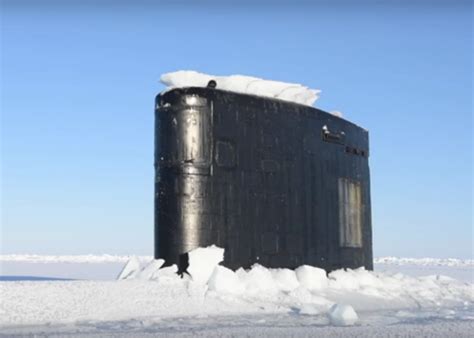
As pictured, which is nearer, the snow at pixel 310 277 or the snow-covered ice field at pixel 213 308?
the snow-covered ice field at pixel 213 308

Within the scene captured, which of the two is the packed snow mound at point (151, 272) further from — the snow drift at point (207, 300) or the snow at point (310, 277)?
the snow at point (310, 277)

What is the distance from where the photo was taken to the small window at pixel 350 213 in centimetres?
1269

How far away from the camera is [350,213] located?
514 inches

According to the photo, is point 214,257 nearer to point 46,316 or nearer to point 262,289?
point 262,289

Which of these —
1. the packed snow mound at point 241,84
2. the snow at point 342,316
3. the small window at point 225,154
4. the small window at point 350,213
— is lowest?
the snow at point 342,316

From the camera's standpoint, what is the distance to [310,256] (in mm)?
11523

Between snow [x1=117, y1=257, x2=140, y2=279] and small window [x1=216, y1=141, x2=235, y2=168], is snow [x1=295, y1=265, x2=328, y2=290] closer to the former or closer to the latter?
small window [x1=216, y1=141, x2=235, y2=168]

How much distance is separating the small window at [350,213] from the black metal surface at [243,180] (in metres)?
0.45

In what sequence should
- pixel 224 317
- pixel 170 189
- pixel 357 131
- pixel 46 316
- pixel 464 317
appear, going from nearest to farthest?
pixel 46 316
pixel 224 317
pixel 464 317
pixel 170 189
pixel 357 131

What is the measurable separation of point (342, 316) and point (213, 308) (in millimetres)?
1829

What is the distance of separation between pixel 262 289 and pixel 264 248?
1.01m

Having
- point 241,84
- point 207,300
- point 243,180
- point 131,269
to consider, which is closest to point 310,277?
point 243,180

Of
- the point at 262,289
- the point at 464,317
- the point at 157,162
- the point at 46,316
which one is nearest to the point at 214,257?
the point at 262,289

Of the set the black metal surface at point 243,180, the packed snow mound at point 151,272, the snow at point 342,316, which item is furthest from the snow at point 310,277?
the snow at point 342,316
